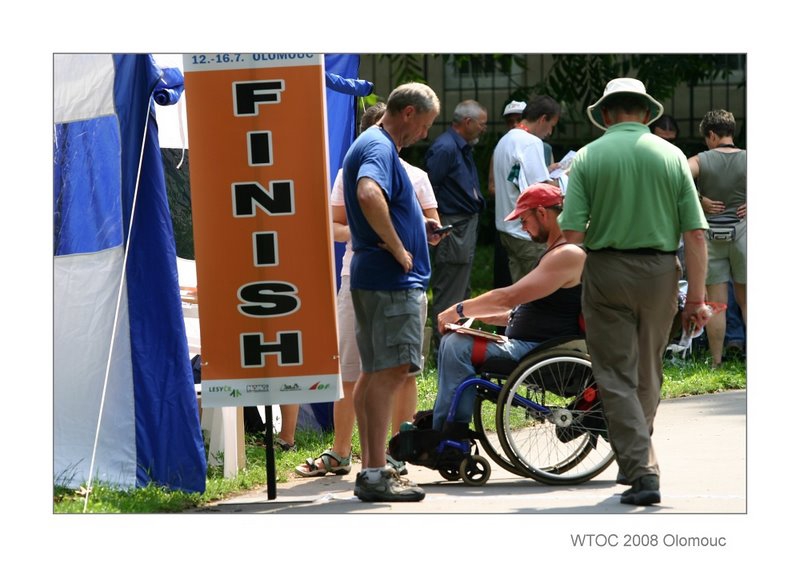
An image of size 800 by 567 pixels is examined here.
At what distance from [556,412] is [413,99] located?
1659 mm

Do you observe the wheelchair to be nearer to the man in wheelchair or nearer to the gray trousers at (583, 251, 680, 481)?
the man in wheelchair

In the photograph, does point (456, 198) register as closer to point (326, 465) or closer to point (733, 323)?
point (733, 323)

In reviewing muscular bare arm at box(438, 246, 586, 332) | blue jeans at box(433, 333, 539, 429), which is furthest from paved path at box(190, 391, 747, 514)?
muscular bare arm at box(438, 246, 586, 332)

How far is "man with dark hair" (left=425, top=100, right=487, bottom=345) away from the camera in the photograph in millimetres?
9516

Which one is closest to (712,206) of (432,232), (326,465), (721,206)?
(721,206)

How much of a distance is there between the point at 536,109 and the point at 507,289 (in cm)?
369

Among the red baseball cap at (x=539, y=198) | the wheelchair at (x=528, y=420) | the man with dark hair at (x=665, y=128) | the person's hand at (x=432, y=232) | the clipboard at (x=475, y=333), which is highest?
the man with dark hair at (x=665, y=128)

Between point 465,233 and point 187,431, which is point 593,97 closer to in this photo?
point 465,233

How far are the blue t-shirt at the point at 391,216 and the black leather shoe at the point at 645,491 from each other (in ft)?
4.26

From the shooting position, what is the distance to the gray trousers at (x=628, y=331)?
18.4 feet

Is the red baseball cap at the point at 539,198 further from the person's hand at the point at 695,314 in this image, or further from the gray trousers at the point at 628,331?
the person's hand at the point at 695,314

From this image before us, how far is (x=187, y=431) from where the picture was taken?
19.9 ft

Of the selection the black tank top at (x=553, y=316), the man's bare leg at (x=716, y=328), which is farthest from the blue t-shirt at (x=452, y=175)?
the black tank top at (x=553, y=316)

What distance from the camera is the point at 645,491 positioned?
5527mm
